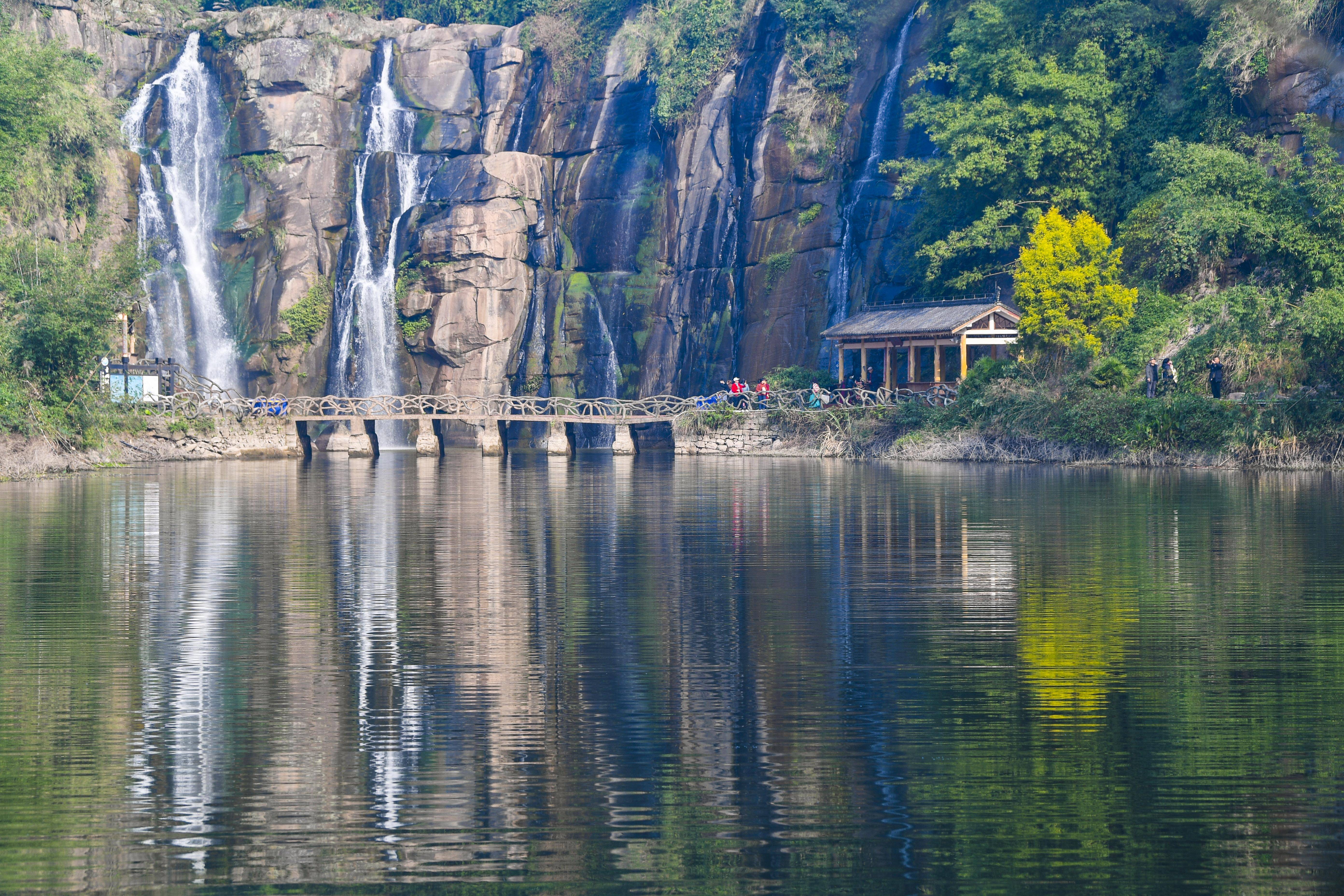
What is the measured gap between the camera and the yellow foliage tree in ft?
152

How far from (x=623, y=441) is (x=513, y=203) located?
14.2 m

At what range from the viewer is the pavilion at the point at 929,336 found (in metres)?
50.8

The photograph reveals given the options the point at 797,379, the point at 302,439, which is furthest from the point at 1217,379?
the point at 302,439

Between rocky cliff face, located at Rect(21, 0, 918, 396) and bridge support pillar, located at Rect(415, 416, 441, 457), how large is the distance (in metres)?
7.43

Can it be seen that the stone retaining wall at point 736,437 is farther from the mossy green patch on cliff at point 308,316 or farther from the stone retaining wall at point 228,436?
the mossy green patch on cliff at point 308,316

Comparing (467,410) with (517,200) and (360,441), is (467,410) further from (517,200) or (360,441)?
(517,200)

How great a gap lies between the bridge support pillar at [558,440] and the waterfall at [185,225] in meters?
15.0

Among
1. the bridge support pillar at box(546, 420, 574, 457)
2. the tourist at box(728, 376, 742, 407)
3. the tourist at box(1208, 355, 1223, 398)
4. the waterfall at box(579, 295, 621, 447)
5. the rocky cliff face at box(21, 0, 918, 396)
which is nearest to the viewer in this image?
the tourist at box(1208, 355, 1223, 398)

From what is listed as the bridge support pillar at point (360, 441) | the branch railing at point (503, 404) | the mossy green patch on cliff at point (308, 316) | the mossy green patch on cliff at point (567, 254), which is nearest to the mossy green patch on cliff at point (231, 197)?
the mossy green patch on cliff at point (308, 316)

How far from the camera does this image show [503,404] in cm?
6331

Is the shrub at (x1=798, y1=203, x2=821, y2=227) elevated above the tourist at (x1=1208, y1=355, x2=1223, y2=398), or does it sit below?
above

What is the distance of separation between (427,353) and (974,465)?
3004 cm

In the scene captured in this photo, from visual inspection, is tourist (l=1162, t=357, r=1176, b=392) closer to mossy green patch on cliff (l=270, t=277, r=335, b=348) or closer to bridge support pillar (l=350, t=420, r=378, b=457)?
bridge support pillar (l=350, t=420, r=378, b=457)

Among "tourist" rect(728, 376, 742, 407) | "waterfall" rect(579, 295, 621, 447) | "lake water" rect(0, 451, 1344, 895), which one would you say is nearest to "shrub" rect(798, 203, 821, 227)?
"tourist" rect(728, 376, 742, 407)
